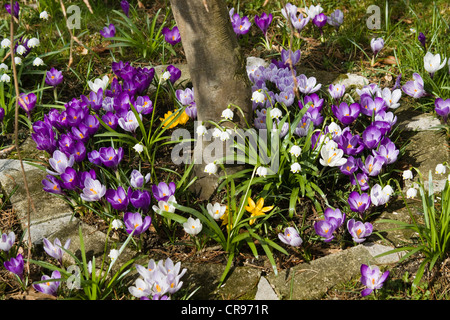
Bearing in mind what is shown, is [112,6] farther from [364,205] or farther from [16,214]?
[364,205]

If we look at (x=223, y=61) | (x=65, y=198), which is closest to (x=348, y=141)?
(x=223, y=61)

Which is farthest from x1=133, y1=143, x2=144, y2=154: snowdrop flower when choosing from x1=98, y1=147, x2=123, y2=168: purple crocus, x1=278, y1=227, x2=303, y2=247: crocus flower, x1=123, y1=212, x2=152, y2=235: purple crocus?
x1=278, y1=227, x2=303, y2=247: crocus flower

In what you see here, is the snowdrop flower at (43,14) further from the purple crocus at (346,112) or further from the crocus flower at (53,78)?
the purple crocus at (346,112)

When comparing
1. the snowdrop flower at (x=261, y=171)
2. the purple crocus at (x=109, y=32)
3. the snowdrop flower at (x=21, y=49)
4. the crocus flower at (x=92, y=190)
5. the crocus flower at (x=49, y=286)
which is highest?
the purple crocus at (x=109, y=32)

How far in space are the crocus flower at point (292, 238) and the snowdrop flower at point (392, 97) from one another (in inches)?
41.3

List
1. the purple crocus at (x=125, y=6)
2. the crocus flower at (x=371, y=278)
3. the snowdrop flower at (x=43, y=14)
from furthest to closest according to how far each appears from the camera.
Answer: the snowdrop flower at (x=43, y=14) < the purple crocus at (x=125, y=6) < the crocus flower at (x=371, y=278)

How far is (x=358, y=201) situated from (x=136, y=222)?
1.04 meters

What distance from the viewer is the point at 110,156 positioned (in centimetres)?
257

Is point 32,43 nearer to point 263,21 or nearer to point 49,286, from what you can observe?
point 263,21

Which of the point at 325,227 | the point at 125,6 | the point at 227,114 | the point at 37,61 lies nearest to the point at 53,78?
the point at 37,61

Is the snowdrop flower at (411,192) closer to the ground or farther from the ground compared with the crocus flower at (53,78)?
closer to the ground

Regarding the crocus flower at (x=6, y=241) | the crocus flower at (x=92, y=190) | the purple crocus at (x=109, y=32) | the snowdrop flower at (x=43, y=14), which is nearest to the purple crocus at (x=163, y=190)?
the crocus flower at (x=92, y=190)

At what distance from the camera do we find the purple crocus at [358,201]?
7.77 ft

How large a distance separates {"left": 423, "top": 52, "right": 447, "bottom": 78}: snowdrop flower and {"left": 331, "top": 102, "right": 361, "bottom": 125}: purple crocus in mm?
547
